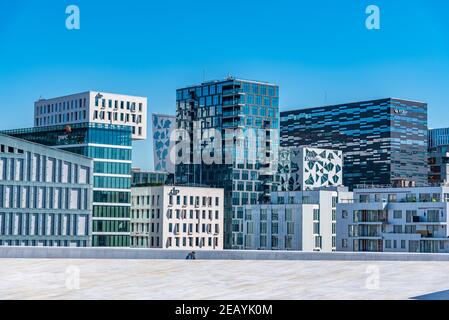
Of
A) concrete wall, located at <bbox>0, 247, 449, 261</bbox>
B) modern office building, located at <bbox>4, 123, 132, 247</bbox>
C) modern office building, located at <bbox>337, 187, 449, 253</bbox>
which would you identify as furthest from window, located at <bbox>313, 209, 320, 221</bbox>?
concrete wall, located at <bbox>0, 247, 449, 261</bbox>

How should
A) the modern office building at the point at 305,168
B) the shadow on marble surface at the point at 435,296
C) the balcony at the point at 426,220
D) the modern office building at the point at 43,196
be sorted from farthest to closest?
1. the modern office building at the point at 305,168
2. the modern office building at the point at 43,196
3. the balcony at the point at 426,220
4. the shadow on marble surface at the point at 435,296

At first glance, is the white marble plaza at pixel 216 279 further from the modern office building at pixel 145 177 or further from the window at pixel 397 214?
the modern office building at pixel 145 177

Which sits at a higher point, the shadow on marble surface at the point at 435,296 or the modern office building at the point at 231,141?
the modern office building at the point at 231,141

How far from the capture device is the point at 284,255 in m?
27.6

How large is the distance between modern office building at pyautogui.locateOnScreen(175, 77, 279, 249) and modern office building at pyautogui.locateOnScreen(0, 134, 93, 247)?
133 ft

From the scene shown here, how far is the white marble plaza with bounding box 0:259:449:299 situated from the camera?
613 inches

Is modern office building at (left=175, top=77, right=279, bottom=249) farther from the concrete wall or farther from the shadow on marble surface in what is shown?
the shadow on marble surface

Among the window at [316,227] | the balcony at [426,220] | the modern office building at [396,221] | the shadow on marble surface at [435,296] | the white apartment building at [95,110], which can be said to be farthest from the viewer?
the white apartment building at [95,110]

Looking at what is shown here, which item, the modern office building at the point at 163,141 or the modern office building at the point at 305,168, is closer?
the modern office building at the point at 305,168

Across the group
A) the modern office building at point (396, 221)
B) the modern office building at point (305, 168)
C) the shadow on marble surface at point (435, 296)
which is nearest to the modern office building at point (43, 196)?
the modern office building at point (396, 221)

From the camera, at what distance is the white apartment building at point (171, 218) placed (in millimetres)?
108500

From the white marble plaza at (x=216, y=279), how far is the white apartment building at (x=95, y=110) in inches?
3901

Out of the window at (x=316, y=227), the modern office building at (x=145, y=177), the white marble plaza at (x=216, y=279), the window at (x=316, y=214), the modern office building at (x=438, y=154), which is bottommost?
the window at (x=316, y=227)
